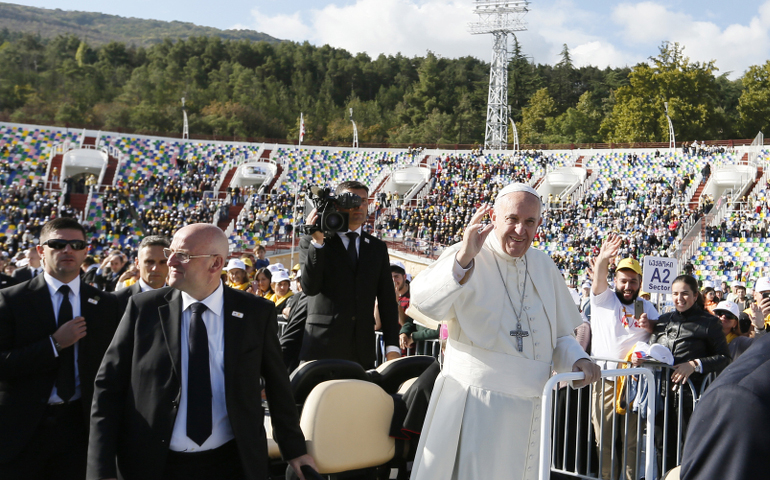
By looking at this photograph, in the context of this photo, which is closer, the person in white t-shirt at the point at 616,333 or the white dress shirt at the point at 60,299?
the white dress shirt at the point at 60,299

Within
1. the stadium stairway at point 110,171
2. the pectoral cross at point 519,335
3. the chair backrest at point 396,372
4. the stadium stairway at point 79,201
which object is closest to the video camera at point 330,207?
the chair backrest at point 396,372

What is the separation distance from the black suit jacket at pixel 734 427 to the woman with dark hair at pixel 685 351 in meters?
4.18

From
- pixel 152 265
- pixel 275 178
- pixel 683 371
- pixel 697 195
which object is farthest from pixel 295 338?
pixel 275 178

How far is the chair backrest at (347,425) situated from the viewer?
3139 mm

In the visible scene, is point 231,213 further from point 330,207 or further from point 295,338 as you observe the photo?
point 330,207

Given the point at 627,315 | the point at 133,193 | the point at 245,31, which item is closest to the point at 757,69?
A: the point at 133,193

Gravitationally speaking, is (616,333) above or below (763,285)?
below

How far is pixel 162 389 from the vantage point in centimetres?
254

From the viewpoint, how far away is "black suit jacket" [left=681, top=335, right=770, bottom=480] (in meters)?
1.01

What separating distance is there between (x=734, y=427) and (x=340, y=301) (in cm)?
358

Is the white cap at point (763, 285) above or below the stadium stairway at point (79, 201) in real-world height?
above

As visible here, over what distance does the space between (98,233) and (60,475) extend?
3333 cm

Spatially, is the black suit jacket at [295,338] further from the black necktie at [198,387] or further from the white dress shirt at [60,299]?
the black necktie at [198,387]

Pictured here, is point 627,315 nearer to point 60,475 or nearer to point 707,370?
point 707,370
